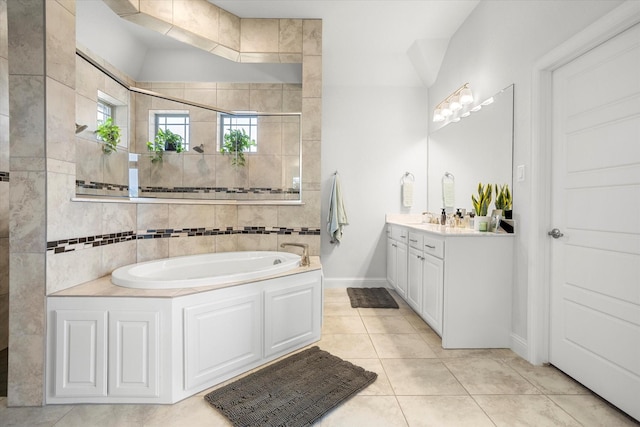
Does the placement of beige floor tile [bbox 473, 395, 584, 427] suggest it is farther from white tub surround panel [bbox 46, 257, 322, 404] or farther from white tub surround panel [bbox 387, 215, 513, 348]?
white tub surround panel [bbox 46, 257, 322, 404]

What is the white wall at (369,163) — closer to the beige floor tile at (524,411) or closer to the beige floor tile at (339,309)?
the beige floor tile at (339,309)

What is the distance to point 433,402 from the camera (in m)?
1.68

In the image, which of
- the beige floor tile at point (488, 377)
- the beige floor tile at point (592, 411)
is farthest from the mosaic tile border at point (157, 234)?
the beige floor tile at point (592, 411)

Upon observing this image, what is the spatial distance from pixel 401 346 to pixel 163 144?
259 centimetres

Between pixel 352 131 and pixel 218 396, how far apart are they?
329 centimetres

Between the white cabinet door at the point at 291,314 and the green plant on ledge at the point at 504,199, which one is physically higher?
the green plant on ledge at the point at 504,199

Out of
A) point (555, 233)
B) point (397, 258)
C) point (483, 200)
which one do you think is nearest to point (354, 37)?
point (483, 200)

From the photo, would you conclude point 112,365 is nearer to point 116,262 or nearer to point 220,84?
point 116,262

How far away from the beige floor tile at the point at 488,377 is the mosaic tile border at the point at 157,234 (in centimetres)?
165

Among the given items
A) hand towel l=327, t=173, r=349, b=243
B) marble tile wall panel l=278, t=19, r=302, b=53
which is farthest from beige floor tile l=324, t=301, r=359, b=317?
marble tile wall panel l=278, t=19, r=302, b=53

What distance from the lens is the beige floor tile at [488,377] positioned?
1.79 metres

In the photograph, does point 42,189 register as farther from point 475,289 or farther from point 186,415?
point 475,289

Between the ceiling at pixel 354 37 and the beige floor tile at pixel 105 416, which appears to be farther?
the ceiling at pixel 354 37

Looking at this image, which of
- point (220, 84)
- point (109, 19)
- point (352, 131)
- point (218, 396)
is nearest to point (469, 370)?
point (218, 396)
